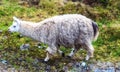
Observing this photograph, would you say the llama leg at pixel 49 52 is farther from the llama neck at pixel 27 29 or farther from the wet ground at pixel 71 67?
the llama neck at pixel 27 29

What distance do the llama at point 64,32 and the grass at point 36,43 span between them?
540 mm

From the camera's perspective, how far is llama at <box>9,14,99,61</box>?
9.77 m

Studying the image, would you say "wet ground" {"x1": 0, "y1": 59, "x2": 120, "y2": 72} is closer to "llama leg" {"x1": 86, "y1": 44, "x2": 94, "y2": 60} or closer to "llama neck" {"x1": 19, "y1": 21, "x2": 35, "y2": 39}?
"llama leg" {"x1": 86, "y1": 44, "x2": 94, "y2": 60}

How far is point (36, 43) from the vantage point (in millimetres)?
11039

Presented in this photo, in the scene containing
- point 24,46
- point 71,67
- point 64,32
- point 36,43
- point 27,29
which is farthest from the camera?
point 36,43

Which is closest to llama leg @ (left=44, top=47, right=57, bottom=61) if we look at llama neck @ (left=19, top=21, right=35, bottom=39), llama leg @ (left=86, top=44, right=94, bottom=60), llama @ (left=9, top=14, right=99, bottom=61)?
llama @ (left=9, top=14, right=99, bottom=61)

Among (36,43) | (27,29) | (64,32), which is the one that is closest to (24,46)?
(36,43)

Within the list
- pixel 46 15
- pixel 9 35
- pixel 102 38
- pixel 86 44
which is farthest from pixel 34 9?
pixel 86 44

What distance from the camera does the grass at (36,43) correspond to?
404 inches

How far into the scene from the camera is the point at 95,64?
10086 mm

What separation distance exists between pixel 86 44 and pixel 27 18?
3017 mm

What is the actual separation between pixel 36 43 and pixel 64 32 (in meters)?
1.51

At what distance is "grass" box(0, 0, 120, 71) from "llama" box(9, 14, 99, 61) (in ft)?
1.77

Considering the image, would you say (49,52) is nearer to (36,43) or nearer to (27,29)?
(27,29)
